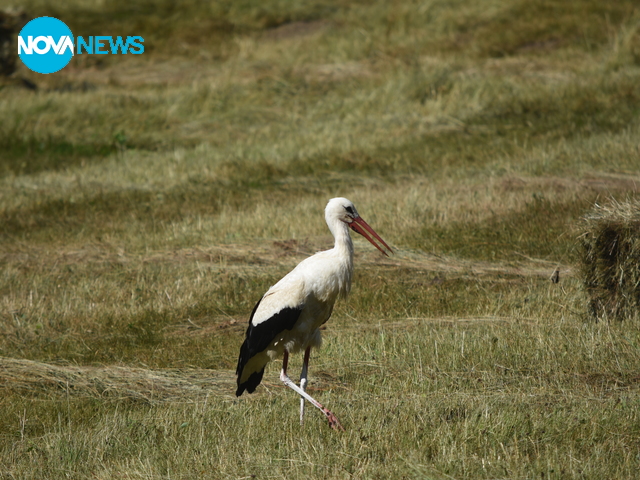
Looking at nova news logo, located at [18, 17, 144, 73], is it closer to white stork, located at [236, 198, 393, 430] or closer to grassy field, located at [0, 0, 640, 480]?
grassy field, located at [0, 0, 640, 480]

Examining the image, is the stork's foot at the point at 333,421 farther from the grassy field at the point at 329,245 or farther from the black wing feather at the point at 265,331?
the black wing feather at the point at 265,331

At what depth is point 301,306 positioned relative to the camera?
4918mm

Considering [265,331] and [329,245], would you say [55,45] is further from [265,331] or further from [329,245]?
[265,331]

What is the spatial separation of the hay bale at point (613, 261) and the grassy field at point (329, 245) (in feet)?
0.82

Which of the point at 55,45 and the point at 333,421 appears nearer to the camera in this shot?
the point at 333,421

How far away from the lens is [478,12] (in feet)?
74.5

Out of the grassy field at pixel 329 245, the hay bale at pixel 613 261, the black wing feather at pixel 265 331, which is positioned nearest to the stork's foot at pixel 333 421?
the grassy field at pixel 329 245

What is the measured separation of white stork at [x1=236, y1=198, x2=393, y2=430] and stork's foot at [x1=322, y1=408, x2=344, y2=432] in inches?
9.1

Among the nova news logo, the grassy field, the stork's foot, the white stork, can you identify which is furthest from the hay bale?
the nova news logo

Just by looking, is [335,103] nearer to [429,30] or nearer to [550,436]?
[429,30]

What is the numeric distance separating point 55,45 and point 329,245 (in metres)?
17.4

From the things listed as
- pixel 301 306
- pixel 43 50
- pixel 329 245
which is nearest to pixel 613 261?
pixel 301 306

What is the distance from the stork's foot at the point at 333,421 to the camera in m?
4.46

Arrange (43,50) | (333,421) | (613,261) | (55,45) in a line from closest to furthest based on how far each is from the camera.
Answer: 1. (333,421)
2. (613,261)
3. (43,50)
4. (55,45)
